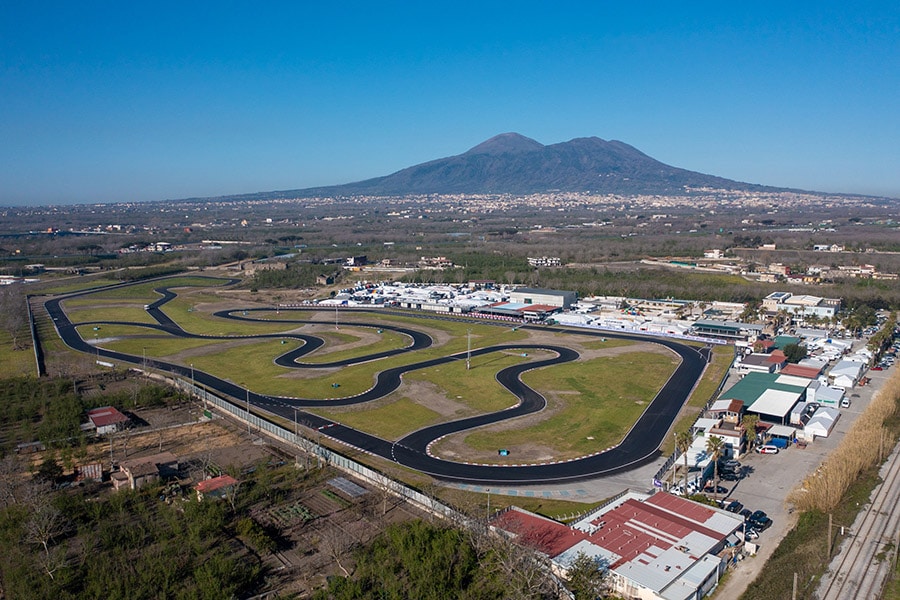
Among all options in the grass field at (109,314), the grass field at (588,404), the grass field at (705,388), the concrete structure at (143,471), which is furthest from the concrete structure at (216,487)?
the grass field at (109,314)

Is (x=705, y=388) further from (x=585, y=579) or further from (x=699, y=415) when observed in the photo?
(x=585, y=579)

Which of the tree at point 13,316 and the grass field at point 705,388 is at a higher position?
the tree at point 13,316

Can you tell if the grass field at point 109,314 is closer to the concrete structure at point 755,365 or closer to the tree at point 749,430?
the concrete structure at point 755,365

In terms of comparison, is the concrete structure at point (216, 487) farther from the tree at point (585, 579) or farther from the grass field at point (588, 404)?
the tree at point (585, 579)

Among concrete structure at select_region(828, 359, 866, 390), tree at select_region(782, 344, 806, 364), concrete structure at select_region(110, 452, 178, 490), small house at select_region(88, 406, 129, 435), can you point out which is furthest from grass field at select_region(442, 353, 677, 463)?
small house at select_region(88, 406, 129, 435)

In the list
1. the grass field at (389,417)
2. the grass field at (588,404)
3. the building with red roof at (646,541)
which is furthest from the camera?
the grass field at (389,417)

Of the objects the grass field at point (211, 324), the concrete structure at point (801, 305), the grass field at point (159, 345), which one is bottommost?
the grass field at point (211, 324)

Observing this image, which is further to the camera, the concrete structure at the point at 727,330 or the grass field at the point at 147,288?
the grass field at the point at 147,288

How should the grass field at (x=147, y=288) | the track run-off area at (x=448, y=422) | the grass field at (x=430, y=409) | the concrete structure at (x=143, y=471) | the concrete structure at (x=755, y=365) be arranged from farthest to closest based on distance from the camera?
the grass field at (x=147, y=288), the concrete structure at (x=755, y=365), the grass field at (x=430, y=409), the track run-off area at (x=448, y=422), the concrete structure at (x=143, y=471)

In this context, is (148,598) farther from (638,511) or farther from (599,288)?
(599,288)
